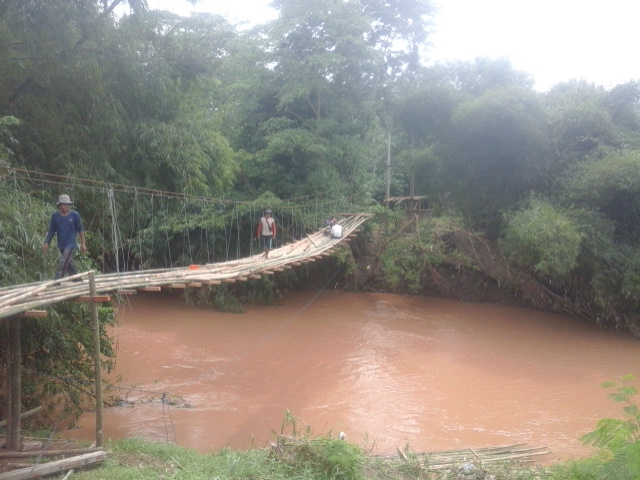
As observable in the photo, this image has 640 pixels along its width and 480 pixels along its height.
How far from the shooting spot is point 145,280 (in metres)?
3.73

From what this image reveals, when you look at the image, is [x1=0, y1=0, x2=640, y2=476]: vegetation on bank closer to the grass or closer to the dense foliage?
the dense foliage

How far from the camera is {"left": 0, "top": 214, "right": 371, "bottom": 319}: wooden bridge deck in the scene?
273 cm

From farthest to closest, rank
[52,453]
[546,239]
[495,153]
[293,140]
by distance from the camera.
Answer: [293,140]
[495,153]
[546,239]
[52,453]

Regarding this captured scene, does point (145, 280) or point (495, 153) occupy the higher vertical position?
point (495, 153)

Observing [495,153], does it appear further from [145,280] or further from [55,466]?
[55,466]

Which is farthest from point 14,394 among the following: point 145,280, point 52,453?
point 145,280

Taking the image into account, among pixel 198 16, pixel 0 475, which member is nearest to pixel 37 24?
pixel 0 475

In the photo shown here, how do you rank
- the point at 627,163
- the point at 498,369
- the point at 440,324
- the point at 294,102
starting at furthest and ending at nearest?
the point at 294,102 < the point at 440,324 < the point at 627,163 < the point at 498,369

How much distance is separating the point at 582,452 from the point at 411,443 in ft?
4.58

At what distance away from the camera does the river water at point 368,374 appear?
182 inches

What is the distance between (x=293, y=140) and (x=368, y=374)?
4.31m

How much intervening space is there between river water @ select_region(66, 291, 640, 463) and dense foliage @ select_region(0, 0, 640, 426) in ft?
3.18

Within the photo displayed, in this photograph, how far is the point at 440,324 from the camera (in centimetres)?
814

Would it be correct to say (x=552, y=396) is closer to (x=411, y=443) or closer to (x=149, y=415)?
(x=411, y=443)
